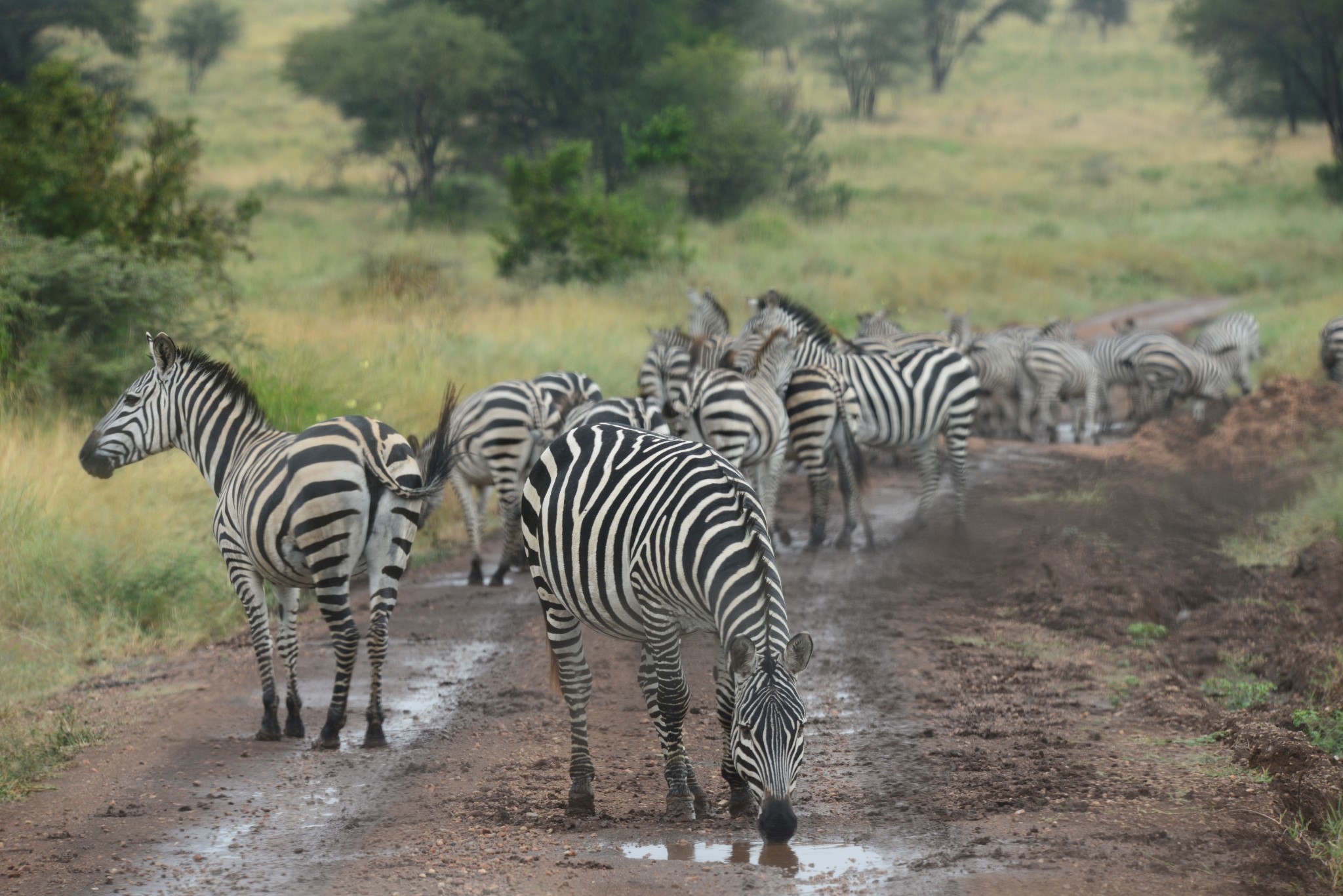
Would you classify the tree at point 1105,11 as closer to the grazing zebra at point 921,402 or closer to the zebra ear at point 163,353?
the grazing zebra at point 921,402

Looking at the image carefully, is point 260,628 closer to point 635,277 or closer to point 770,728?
point 770,728

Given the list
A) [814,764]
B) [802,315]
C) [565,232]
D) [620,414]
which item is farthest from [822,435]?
[565,232]

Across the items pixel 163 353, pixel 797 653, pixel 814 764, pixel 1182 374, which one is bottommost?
pixel 814 764

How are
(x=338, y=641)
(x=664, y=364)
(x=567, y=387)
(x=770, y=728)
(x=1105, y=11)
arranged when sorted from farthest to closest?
1. (x=1105, y=11)
2. (x=664, y=364)
3. (x=567, y=387)
4. (x=338, y=641)
5. (x=770, y=728)

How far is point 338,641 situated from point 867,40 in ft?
181

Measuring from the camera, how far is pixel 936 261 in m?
29.8

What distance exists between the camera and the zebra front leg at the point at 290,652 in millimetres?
6547

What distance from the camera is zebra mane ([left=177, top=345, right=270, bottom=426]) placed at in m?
6.98

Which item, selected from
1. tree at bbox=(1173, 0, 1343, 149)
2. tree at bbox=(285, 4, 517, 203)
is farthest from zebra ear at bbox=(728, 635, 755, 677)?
tree at bbox=(1173, 0, 1343, 149)

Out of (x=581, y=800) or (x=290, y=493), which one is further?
(x=290, y=493)

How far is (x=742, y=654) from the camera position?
4441mm

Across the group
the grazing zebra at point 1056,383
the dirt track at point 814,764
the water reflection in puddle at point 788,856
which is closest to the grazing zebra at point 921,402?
the dirt track at point 814,764

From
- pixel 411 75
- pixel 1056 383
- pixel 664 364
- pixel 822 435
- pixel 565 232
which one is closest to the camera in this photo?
pixel 822 435

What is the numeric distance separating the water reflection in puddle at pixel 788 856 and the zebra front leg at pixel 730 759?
0.90ft
